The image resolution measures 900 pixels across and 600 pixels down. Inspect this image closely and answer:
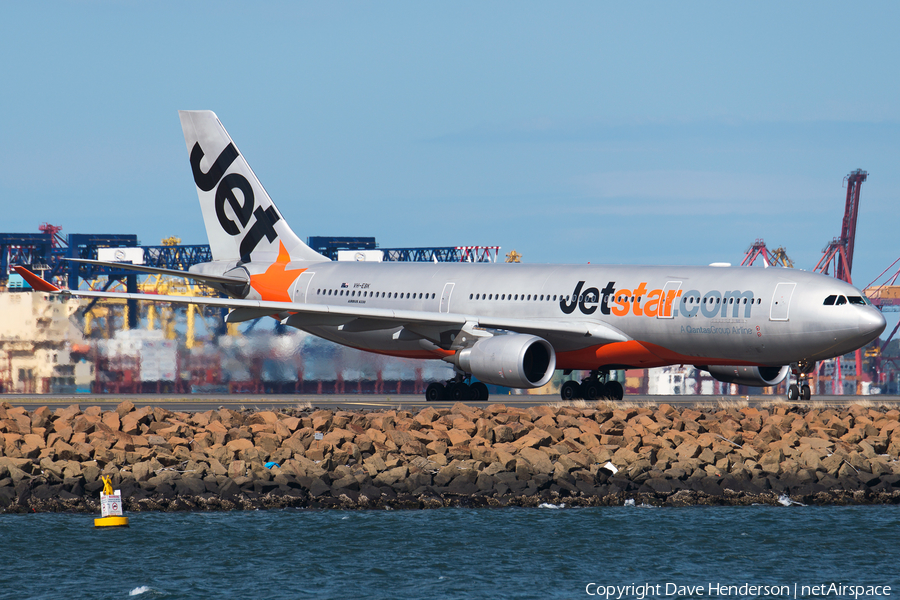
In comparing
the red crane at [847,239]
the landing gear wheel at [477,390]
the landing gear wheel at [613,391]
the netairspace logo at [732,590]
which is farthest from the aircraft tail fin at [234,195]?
the red crane at [847,239]

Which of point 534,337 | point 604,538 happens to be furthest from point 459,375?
point 604,538

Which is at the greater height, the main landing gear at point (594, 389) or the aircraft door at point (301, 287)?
the aircraft door at point (301, 287)

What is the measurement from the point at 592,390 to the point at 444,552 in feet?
51.6

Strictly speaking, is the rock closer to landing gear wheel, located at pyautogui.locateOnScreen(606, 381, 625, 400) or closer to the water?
the water

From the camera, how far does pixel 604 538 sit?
17500 millimetres

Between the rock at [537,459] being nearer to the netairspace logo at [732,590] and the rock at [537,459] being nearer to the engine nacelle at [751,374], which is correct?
the netairspace logo at [732,590]

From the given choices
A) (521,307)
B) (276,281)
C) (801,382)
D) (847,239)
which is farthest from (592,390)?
(847,239)

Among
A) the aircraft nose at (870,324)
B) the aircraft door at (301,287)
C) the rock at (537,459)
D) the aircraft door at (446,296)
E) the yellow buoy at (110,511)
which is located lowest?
the yellow buoy at (110,511)

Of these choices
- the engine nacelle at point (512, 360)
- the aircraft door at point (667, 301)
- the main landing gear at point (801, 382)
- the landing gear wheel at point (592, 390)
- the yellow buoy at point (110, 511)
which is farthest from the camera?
the landing gear wheel at point (592, 390)

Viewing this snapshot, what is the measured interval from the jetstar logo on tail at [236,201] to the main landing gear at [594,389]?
36.9 ft

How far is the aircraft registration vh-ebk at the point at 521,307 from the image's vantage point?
2789cm

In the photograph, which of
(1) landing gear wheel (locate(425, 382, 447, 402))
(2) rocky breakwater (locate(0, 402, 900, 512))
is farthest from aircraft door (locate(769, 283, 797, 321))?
(1) landing gear wheel (locate(425, 382, 447, 402))

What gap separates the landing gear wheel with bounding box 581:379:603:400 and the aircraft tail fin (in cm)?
1058

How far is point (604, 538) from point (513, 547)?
1.49 m
